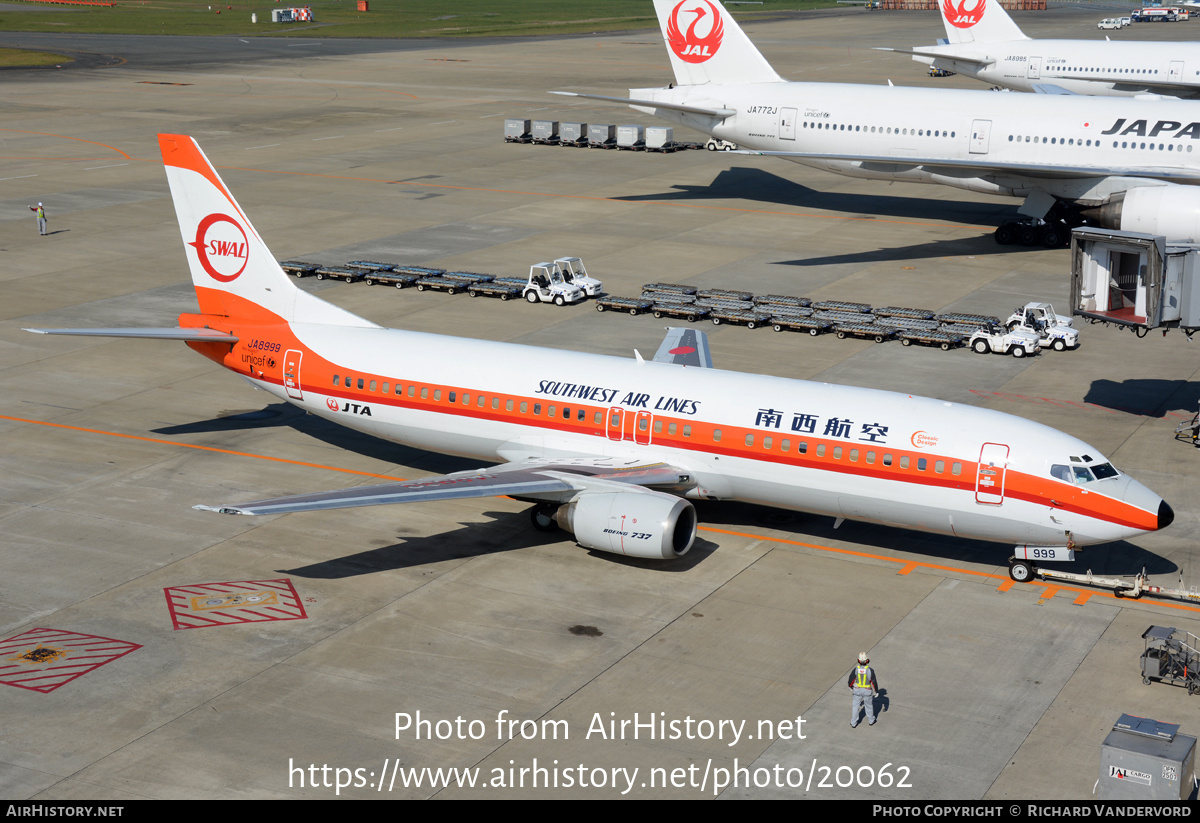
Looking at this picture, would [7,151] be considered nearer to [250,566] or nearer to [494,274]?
[494,274]

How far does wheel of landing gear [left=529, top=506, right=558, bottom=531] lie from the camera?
106 ft

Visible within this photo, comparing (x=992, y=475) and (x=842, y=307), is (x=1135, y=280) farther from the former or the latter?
(x=992, y=475)

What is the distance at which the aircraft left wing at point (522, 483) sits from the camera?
93.7 feet

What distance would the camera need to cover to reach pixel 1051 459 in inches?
1134

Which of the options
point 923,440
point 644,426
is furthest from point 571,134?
point 923,440

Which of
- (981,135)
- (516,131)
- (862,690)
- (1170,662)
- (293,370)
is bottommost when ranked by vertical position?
(1170,662)

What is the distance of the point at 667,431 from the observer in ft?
104

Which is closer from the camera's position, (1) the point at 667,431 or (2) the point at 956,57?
(1) the point at 667,431

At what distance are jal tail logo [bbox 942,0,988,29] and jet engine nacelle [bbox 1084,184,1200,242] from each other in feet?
128

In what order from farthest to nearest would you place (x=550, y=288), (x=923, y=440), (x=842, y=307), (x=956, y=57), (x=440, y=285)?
(x=956, y=57)
(x=440, y=285)
(x=550, y=288)
(x=842, y=307)
(x=923, y=440)

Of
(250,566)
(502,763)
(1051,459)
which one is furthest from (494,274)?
(502,763)

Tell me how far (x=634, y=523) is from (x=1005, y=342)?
22.7 meters

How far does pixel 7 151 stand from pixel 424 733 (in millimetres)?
74384

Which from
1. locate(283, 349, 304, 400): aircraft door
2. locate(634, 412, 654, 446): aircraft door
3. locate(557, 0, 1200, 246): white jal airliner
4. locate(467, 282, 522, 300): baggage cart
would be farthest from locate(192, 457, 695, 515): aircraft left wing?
locate(557, 0, 1200, 246): white jal airliner
